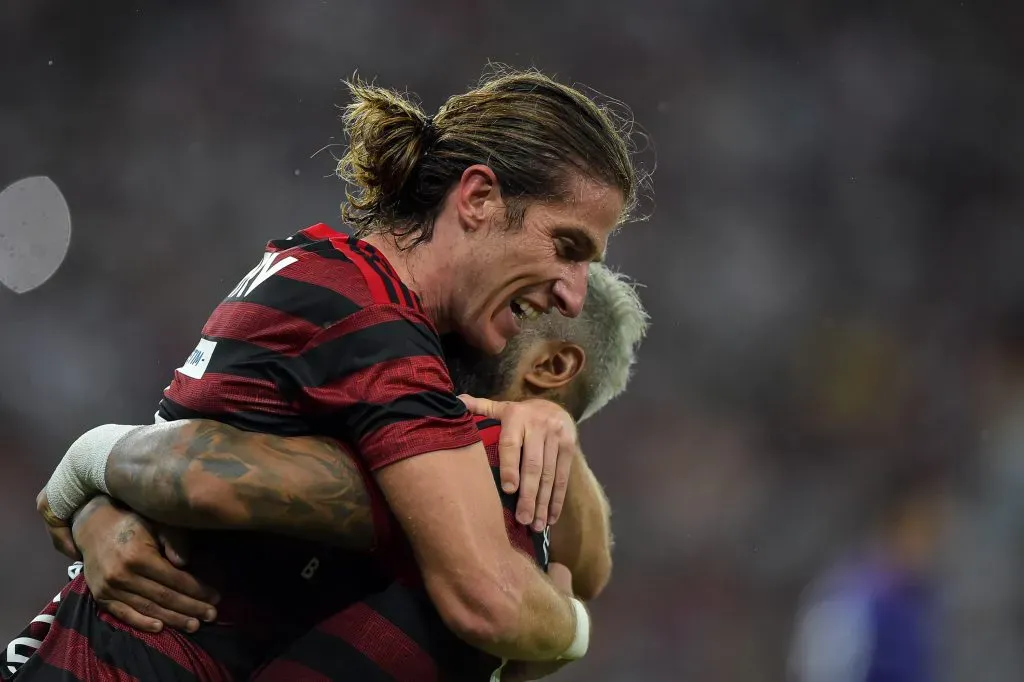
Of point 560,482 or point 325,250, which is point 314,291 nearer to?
point 325,250

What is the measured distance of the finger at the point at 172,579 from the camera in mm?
1730

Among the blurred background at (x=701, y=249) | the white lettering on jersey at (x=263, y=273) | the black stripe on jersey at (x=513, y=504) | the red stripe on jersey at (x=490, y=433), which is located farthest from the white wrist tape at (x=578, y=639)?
the blurred background at (x=701, y=249)

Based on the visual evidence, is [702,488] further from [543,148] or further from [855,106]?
[543,148]

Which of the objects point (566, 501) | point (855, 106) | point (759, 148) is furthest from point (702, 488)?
point (566, 501)

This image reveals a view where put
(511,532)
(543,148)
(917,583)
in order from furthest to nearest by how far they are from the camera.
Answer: (917,583)
(543,148)
(511,532)

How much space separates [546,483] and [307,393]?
1.54 ft

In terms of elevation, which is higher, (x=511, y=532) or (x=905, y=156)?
(x=905, y=156)

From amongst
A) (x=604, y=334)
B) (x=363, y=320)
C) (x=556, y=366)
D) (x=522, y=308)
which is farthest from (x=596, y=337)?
(x=363, y=320)

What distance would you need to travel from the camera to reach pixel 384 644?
1.67m

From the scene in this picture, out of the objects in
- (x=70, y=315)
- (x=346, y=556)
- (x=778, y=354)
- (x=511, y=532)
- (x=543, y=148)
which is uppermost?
(x=778, y=354)

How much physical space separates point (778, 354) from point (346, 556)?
185 inches

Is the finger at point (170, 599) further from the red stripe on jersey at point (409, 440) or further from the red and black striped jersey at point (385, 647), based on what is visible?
the red stripe on jersey at point (409, 440)

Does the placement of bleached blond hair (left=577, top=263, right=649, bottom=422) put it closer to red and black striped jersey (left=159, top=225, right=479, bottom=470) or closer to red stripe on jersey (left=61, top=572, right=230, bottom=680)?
red and black striped jersey (left=159, top=225, right=479, bottom=470)

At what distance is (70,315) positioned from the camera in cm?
572
